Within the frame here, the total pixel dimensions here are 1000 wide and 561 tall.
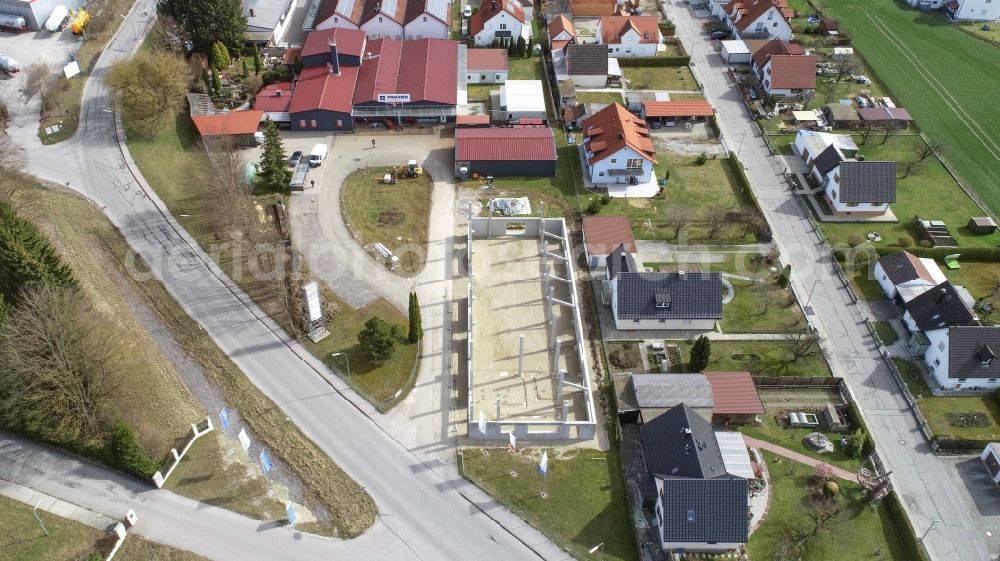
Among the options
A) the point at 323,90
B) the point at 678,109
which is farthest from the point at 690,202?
the point at 323,90

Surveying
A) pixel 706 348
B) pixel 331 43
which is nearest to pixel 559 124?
pixel 331 43

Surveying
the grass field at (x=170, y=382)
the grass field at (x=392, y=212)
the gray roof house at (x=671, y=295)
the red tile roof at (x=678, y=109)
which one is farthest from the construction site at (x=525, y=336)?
the red tile roof at (x=678, y=109)

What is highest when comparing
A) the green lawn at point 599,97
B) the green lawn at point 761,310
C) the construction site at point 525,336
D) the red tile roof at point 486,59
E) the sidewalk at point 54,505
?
the red tile roof at point 486,59

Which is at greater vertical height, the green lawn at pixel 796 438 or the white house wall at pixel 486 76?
the white house wall at pixel 486 76

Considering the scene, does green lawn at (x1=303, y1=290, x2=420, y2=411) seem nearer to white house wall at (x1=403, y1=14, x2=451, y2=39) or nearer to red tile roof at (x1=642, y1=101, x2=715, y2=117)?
red tile roof at (x1=642, y1=101, x2=715, y2=117)

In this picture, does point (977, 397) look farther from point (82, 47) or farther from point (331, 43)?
point (82, 47)

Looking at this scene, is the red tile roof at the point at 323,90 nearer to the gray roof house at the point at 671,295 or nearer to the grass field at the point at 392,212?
the grass field at the point at 392,212
